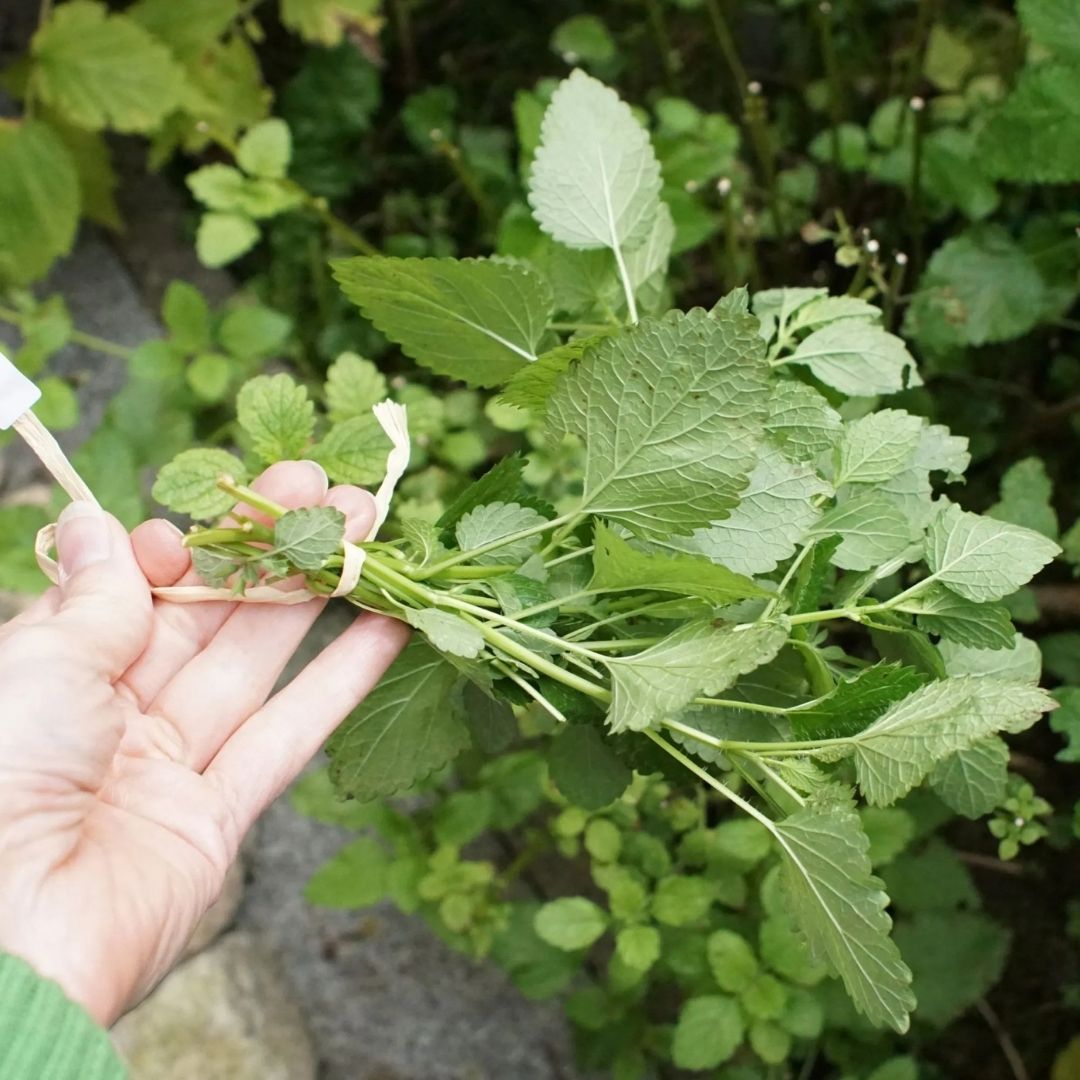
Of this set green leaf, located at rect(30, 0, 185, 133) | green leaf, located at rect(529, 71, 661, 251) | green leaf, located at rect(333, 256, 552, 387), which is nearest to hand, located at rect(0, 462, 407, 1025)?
green leaf, located at rect(333, 256, 552, 387)

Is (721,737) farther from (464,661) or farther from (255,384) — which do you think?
(255,384)

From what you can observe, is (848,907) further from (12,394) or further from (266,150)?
(266,150)

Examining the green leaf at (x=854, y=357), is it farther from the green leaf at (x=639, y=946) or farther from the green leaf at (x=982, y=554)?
the green leaf at (x=639, y=946)

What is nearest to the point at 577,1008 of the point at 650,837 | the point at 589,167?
the point at 650,837

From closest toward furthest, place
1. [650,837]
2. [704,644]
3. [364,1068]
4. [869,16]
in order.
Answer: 1. [704,644]
2. [650,837]
3. [364,1068]
4. [869,16]

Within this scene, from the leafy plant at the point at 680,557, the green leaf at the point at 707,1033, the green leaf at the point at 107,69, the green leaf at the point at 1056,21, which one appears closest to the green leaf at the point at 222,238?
the green leaf at the point at 107,69
